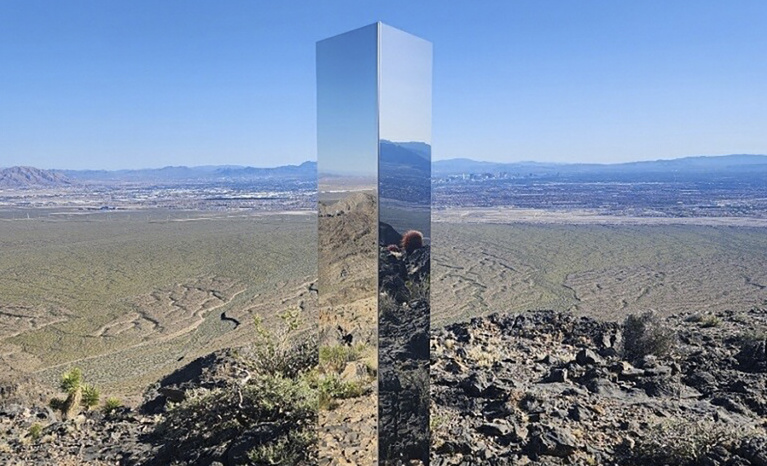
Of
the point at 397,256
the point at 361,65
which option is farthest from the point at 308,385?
the point at 361,65

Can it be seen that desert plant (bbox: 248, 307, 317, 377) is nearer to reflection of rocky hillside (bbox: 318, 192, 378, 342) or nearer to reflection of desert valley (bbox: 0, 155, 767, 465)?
reflection of desert valley (bbox: 0, 155, 767, 465)

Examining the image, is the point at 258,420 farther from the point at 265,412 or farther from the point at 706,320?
the point at 706,320

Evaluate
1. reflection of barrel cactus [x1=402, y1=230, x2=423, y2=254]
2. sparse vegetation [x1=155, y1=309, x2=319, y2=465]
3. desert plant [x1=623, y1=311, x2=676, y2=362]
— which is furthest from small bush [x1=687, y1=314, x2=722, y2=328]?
reflection of barrel cactus [x1=402, y1=230, x2=423, y2=254]

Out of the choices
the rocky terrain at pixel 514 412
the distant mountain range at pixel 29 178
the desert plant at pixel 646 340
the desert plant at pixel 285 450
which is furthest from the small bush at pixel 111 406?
the distant mountain range at pixel 29 178

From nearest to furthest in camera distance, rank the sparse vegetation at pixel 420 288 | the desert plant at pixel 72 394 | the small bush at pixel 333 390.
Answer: the sparse vegetation at pixel 420 288, the small bush at pixel 333 390, the desert plant at pixel 72 394

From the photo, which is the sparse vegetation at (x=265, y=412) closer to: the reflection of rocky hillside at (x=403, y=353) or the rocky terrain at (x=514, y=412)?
the rocky terrain at (x=514, y=412)

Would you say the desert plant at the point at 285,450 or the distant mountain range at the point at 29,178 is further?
the distant mountain range at the point at 29,178
